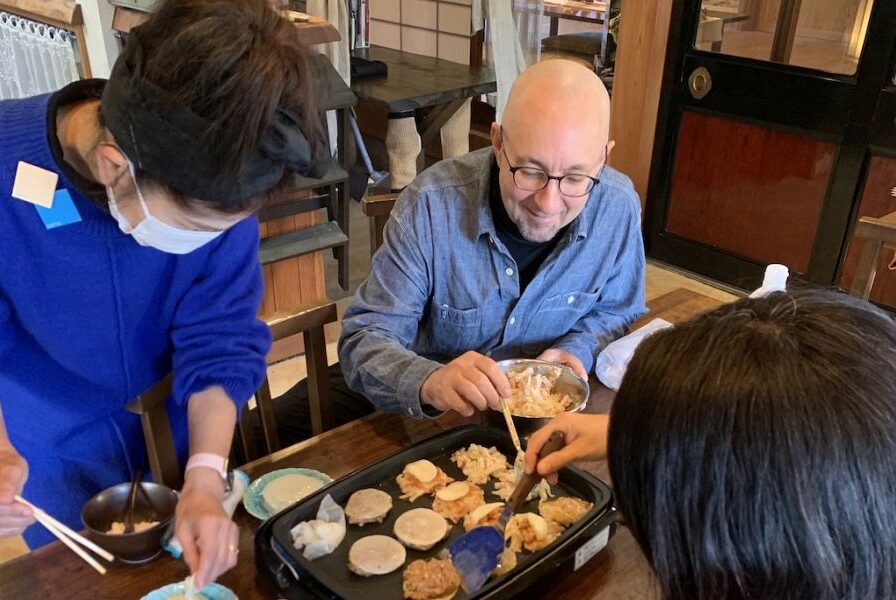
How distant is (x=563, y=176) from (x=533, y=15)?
380 cm

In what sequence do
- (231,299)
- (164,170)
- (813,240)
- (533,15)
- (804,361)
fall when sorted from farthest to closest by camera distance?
(533,15)
(813,240)
(231,299)
(164,170)
(804,361)

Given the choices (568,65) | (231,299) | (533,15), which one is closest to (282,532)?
(231,299)

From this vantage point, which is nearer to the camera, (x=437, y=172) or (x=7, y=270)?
(x=7, y=270)

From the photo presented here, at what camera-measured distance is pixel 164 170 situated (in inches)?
36.9

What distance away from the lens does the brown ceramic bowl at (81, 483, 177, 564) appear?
A: 3.49 ft

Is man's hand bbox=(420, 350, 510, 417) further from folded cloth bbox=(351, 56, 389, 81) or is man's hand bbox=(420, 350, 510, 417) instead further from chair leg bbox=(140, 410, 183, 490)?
folded cloth bbox=(351, 56, 389, 81)

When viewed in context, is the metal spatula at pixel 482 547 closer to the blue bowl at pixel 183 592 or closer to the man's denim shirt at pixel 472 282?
the blue bowl at pixel 183 592

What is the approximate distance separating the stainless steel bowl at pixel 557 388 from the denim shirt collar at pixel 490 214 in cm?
30

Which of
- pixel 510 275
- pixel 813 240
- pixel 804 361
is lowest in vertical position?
pixel 813 240

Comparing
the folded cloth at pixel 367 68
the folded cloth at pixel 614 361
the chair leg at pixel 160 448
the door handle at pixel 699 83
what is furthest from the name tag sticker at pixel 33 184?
the door handle at pixel 699 83

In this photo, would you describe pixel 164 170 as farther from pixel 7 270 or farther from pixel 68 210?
pixel 7 270

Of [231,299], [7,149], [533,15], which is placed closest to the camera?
[7,149]

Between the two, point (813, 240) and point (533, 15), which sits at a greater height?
point (533, 15)

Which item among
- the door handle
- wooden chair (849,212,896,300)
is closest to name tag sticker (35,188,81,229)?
wooden chair (849,212,896,300)
